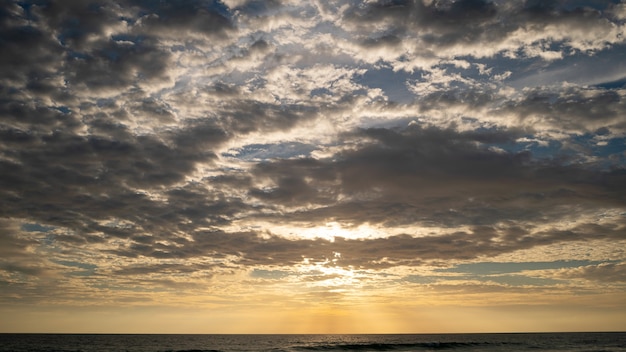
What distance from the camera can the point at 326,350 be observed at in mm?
85688

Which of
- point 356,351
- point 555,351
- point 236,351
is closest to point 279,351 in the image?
point 236,351

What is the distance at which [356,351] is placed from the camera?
86.1 metres

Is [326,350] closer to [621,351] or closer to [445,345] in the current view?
[445,345]

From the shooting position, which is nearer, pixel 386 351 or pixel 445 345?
pixel 386 351

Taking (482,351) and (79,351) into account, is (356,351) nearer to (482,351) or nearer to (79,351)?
(482,351)

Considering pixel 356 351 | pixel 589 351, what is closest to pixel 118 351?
pixel 356 351

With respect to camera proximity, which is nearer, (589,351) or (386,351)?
(589,351)

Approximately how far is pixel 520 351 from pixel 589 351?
10.6 m

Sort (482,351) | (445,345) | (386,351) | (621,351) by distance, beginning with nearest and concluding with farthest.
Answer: (621,351) < (482,351) < (386,351) < (445,345)

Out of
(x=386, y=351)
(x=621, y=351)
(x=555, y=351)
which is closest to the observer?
(x=621, y=351)

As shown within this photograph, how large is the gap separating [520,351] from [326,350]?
34.7 metres

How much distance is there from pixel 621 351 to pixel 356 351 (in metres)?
43.7

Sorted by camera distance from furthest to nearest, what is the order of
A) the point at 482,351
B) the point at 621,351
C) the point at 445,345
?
the point at 445,345, the point at 482,351, the point at 621,351

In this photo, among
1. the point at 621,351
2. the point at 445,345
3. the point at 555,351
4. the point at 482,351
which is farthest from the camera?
the point at 445,345
